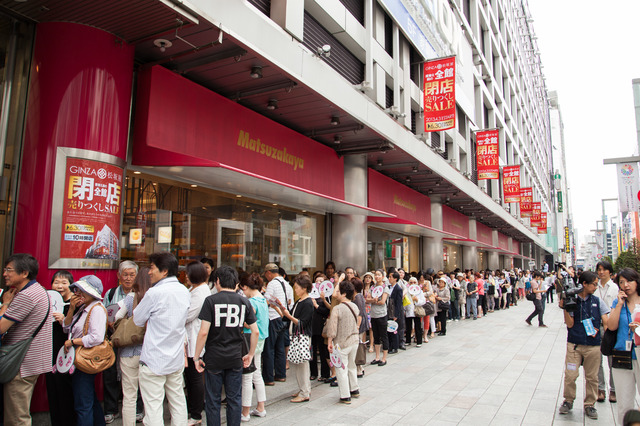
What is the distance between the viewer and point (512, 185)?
27281 mm

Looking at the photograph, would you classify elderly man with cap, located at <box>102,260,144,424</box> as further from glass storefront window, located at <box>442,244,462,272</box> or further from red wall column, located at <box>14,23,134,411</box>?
glass storefront window, located at <box>442,244,462,272</box>

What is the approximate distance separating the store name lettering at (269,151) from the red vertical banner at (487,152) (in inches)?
545

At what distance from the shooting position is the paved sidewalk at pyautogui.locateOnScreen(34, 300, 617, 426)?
581 cm

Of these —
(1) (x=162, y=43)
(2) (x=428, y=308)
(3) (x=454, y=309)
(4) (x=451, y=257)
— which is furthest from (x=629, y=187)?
(1) (x=162, y=43)

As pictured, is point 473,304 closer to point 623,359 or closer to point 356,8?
point 356,8

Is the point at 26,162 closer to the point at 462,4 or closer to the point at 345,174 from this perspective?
the point at 345,174

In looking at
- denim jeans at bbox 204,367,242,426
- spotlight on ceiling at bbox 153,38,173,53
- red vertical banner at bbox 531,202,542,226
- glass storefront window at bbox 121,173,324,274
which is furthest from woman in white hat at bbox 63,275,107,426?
red vertical banner at bbox 531,202,542,226

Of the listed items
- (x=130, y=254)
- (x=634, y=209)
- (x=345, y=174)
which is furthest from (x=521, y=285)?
(x=130, y=254)

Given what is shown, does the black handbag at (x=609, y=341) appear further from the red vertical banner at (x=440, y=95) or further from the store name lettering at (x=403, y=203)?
the store name lettering at (x=403, y=203)

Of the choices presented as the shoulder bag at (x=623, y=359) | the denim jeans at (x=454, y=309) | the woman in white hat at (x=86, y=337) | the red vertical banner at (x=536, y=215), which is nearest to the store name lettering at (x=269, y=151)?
the woman in white hat at (x=86, y=337)

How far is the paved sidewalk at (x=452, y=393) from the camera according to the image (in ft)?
19.1

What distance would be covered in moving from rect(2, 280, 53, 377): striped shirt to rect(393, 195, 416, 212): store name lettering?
12.4 metres

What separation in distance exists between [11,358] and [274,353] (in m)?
4.34

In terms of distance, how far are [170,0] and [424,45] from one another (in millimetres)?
13000
